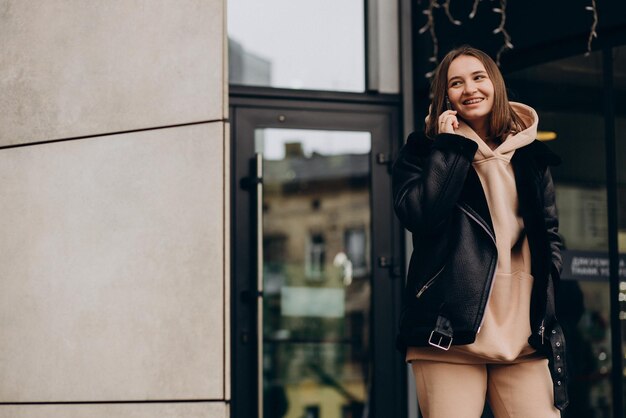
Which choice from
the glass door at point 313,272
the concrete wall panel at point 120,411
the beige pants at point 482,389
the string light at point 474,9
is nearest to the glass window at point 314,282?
the glass door at point 313,272

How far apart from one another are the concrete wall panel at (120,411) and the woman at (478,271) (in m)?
2.16

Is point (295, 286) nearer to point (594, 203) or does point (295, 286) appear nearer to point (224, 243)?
point (224, 243)

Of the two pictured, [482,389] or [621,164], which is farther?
[621,164]

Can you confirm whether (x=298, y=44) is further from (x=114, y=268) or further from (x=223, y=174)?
(x=114, y=268)

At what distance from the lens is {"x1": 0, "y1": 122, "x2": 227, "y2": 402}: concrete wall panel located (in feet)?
19.5

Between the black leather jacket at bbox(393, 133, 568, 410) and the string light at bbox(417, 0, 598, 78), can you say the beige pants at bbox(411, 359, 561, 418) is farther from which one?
the string light at bbox(417, 0, 598, 78)

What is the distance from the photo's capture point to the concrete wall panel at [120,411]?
5816 millimetres

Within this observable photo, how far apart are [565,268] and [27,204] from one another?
10.2ft

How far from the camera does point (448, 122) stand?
3896 millimetres

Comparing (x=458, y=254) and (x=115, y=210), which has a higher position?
(x=115, y=210)

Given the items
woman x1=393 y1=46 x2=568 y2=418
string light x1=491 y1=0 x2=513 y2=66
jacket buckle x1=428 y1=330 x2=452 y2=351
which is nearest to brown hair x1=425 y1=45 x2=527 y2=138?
woman x1=393 y1=46 x2=568 y2=418

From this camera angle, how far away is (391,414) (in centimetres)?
670

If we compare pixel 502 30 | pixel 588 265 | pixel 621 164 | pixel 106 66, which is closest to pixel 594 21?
pixel 502 30

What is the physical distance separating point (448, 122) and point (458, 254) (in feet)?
1.57
